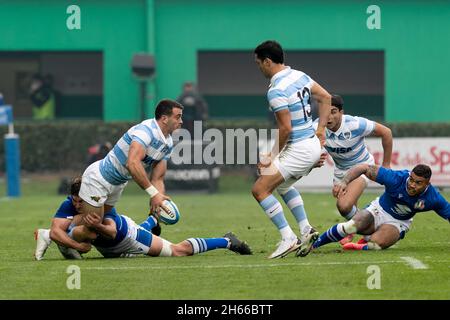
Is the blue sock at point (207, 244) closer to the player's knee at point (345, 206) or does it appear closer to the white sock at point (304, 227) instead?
the white sock at point (304, 227)

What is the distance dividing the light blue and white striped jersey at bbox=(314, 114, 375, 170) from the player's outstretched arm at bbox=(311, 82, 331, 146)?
65.5 inches


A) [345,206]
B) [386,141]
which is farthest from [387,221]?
[386,141]

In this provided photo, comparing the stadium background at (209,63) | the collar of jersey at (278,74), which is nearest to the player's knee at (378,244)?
the collar of jersey at (278,74)

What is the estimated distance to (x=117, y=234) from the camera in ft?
40.1

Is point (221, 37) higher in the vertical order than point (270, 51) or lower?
higher

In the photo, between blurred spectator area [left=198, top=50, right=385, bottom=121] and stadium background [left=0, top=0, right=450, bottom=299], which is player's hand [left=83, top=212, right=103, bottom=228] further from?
blurred spectator area [left=198, top=50, right=385, bottom=121]

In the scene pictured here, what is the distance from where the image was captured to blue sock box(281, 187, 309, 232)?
12.7 meters

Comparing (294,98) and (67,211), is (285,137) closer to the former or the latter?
(294,98)

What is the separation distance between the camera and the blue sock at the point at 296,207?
1273 cm

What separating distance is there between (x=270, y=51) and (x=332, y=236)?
211 cm

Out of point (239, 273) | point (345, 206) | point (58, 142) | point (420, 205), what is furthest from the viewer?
point (58, 142)

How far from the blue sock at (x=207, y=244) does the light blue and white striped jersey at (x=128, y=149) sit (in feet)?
3.38

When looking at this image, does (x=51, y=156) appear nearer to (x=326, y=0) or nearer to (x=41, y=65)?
(x=41, y=65)
